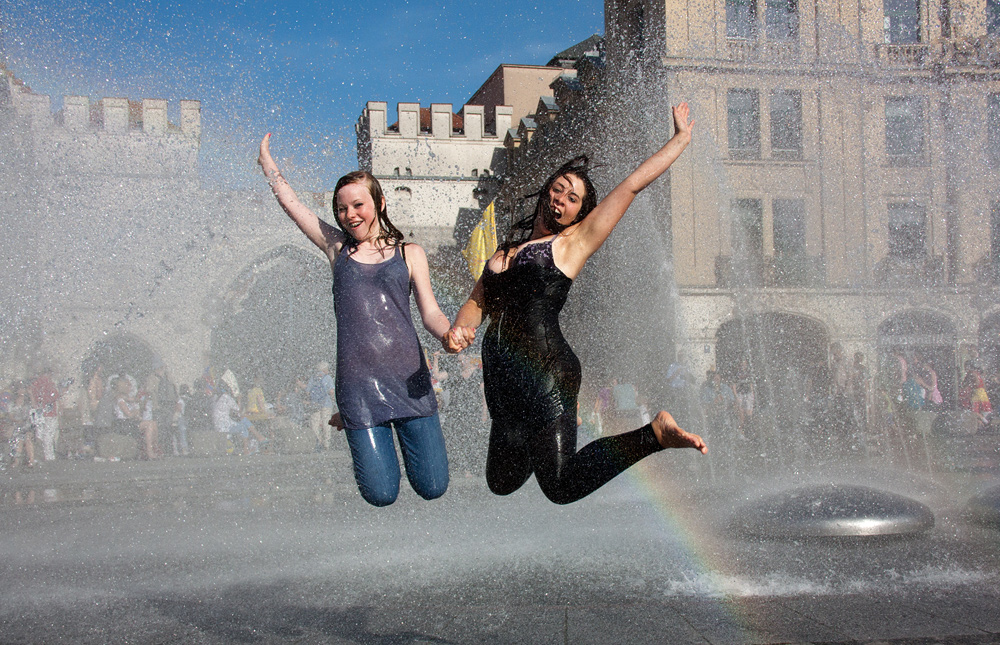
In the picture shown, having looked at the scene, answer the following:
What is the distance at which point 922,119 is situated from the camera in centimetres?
1388

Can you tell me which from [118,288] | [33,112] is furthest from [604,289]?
[33,112]

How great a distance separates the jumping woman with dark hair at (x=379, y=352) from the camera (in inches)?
125

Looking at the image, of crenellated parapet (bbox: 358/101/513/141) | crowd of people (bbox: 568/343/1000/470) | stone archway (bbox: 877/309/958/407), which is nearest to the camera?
crowd of people (bbox: 568/343/1000/470)

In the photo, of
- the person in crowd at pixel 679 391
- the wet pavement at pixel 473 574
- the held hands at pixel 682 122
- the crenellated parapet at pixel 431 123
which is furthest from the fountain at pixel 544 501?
the crenellated parapet at pixel 431 123

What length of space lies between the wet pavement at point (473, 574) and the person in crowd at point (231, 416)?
2.71m

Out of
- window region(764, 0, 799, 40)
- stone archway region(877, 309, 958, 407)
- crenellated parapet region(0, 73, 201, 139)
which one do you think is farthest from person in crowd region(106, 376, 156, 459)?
window region(764, 0, 799, 40)

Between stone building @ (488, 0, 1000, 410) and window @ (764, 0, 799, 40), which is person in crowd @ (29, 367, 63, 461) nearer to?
stone building @ (488, 0, 1000, 410)

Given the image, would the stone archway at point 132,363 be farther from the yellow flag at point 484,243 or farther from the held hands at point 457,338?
the held hands at point 457,338

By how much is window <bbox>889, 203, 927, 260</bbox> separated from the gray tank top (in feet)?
48.1

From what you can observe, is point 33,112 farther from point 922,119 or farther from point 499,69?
point 499,69

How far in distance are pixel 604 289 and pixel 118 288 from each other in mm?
12573

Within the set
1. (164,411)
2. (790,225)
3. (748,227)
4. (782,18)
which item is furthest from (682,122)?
(748,227)

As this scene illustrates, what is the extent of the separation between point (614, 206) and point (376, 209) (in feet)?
3.25

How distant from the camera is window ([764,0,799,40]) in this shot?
1500 cm
